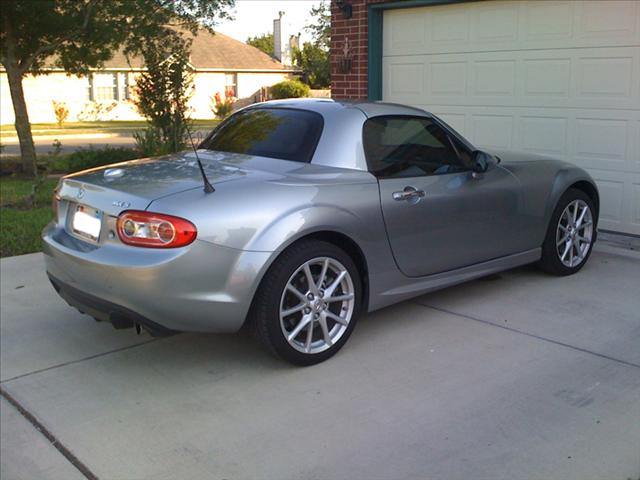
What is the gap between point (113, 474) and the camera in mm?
3283

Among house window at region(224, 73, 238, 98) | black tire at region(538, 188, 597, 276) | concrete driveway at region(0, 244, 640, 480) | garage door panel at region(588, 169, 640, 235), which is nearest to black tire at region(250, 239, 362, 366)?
concrete driveway at region(0, 244, 640, 480)

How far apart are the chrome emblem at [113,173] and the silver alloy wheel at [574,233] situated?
3.54 meters

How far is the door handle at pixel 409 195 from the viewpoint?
4.69 meters

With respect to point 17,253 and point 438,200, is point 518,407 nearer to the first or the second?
point 438,200

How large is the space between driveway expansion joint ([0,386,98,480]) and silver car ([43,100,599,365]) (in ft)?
2.08

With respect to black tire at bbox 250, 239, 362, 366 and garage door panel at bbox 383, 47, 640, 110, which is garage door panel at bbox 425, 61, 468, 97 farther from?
black tire at bbox 250, 239, 362, 366

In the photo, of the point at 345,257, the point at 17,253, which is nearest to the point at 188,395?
the point at 345,257

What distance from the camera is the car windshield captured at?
4699mm

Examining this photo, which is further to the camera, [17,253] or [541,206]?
[17,253]

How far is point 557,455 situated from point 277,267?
1.74 meters

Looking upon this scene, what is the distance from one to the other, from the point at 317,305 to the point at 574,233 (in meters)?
2.90

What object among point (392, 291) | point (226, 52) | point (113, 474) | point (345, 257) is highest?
point (226, 52)

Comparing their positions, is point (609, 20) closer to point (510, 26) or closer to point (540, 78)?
point (540, 78)

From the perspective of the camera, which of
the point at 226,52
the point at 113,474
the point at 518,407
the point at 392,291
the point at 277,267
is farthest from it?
the point at 226,52
